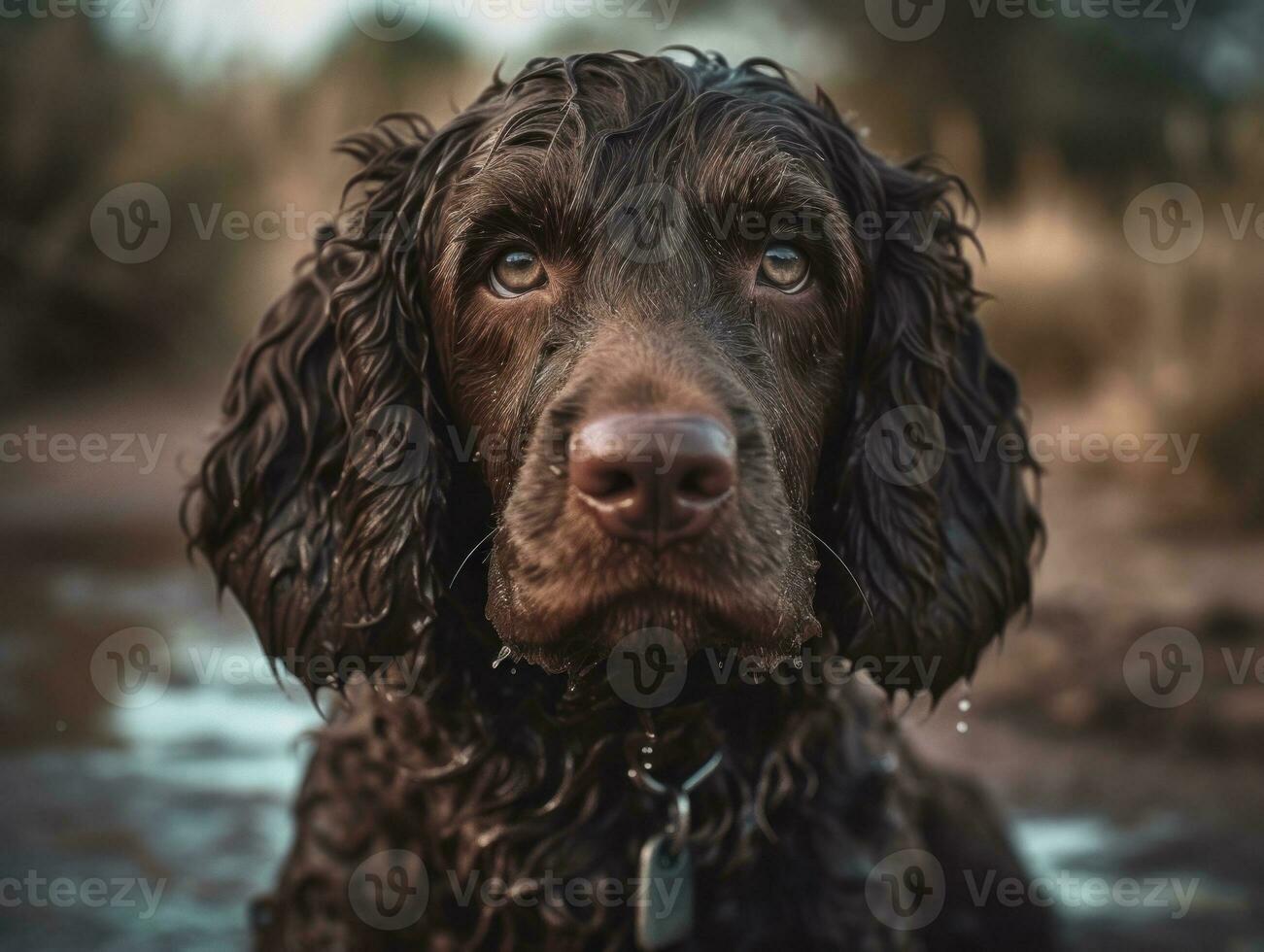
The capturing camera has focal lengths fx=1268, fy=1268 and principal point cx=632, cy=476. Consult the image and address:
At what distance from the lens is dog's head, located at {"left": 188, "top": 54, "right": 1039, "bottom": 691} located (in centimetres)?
225

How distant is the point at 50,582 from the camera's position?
775cm

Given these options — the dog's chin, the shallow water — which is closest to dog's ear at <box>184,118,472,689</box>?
the dog's chin

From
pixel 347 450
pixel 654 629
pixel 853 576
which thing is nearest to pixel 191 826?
pixel 347 450

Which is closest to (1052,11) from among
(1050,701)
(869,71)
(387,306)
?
(869,71)

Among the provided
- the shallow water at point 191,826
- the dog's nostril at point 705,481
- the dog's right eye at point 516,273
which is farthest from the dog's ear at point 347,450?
the dog's nostril at point 705,481

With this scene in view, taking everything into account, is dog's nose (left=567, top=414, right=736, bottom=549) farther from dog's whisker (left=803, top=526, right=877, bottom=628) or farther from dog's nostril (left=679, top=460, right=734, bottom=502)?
dog's whisker (left=803, top=526, right=877, bottom=628)

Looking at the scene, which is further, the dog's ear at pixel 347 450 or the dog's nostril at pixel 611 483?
the dog's ear at pixel 347 450

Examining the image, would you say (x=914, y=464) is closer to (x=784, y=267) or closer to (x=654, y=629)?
(x=784, y=267)

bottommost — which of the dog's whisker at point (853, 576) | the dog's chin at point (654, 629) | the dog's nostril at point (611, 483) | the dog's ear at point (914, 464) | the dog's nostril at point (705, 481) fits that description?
the dog's chin at point (654, 629)

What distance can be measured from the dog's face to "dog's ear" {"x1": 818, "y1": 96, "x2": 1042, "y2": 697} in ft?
0.55

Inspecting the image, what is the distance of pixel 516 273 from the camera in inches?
105

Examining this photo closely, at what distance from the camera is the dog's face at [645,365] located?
2168 millimetres

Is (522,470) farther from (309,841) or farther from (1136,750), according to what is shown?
(1136,750)

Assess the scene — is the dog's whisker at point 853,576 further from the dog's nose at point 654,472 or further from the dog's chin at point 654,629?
the dog's nose at point 654,472
